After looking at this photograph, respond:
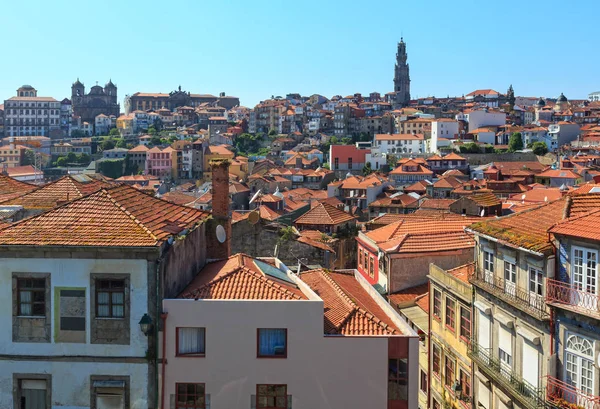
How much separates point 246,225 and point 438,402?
15097 millimetres

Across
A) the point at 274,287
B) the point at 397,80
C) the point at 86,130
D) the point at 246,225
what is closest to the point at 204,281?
the point at 274,287

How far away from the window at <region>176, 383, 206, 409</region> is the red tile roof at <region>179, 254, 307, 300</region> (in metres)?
1.76

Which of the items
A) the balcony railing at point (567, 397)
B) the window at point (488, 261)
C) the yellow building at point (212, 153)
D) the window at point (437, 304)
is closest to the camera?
the balcony railing at point (567, 397)

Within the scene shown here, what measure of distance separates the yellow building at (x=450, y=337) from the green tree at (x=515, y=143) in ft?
303

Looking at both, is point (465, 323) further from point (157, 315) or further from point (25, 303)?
point (25, 303)

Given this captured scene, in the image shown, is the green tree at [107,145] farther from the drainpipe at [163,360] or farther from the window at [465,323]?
the drainpipe at [163,360]

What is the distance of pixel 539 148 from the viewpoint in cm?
10519

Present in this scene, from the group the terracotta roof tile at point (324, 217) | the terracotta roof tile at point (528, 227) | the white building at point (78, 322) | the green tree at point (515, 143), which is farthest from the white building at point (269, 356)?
the green tree at point (515, 143)

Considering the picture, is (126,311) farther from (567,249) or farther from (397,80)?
(397,80)

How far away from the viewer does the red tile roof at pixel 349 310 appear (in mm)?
13625

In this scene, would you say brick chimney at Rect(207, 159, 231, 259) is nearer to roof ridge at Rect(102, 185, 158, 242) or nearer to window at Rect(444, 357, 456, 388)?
roof ridge at Rect(102, 185, 158, 242)

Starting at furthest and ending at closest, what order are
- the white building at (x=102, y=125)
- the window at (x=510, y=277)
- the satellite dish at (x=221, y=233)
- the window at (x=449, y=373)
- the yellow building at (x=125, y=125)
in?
the white building at (x=102, y=125) < the yellow building at (x=125, y=125) < the window at (x=449, y=373) < the satellite dish at (x=221, y=233) < the window at (x=510, y=277)

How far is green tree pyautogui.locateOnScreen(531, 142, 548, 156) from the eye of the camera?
104812 millimetres

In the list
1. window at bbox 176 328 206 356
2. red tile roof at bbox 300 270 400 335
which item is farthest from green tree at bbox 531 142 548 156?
window at bbox 176 328 206 356
